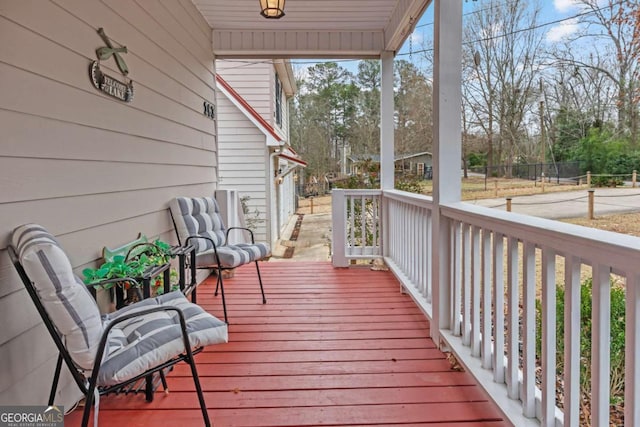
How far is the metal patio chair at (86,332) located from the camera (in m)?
1.45

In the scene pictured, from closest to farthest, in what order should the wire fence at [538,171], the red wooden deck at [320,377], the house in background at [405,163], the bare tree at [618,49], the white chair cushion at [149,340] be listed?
the bare tree at [618,49] < the wire fence at [538,171] < the white chair cushion at [149,340] < the red wooden deck at [320,377] < the house in background at [405,163]

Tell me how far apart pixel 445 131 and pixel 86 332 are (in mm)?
2094

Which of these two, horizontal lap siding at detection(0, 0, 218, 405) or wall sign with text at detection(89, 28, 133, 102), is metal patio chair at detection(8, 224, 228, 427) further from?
wall sign with text at detection(89, 28, 133, 102)

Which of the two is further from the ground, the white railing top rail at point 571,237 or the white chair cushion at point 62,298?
the white railing top rail at point 571,237

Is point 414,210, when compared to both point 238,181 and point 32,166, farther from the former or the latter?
point 238,181

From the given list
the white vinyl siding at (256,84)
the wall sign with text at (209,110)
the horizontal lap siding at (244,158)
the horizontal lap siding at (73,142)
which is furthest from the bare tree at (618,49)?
the white vinyl siding at (256,84)

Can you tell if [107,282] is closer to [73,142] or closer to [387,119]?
[73,142]

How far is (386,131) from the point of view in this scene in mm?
4875

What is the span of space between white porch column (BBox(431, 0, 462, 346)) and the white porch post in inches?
83.8

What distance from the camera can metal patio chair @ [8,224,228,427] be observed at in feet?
4.76

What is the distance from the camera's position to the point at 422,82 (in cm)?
341

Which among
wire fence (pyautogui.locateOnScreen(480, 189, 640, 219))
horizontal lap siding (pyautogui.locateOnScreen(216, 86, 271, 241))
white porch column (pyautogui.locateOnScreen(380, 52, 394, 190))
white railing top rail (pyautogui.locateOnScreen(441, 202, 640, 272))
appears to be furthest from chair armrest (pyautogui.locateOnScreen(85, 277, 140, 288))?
horizontal lap siding (pyautogui.locateOnScreen(216, 86, 271, 241))

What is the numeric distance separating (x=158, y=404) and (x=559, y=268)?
73.3 inches

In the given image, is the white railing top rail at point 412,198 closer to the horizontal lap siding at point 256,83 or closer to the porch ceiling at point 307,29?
the porch ceiling at point 307,29
